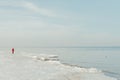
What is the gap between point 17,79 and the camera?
13.0 meters

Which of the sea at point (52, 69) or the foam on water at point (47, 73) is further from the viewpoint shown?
the sea at point (52, 69)

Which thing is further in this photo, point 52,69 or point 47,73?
point 52,69

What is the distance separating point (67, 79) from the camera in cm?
1370

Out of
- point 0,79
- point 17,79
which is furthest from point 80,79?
point 0,79

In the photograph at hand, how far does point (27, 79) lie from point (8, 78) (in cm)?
136

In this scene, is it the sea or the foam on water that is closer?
the foam on water

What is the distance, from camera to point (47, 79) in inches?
527

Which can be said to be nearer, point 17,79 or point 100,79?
point 17,79

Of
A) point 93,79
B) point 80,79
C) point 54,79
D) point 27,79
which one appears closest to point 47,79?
point 54,79

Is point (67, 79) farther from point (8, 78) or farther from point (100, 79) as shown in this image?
point (8, 78)

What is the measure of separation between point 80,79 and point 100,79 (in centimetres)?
164

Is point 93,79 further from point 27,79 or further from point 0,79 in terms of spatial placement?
point 0,79

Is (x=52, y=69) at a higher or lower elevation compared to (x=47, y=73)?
lower

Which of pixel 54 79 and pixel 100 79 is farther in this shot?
pixel 100 79
